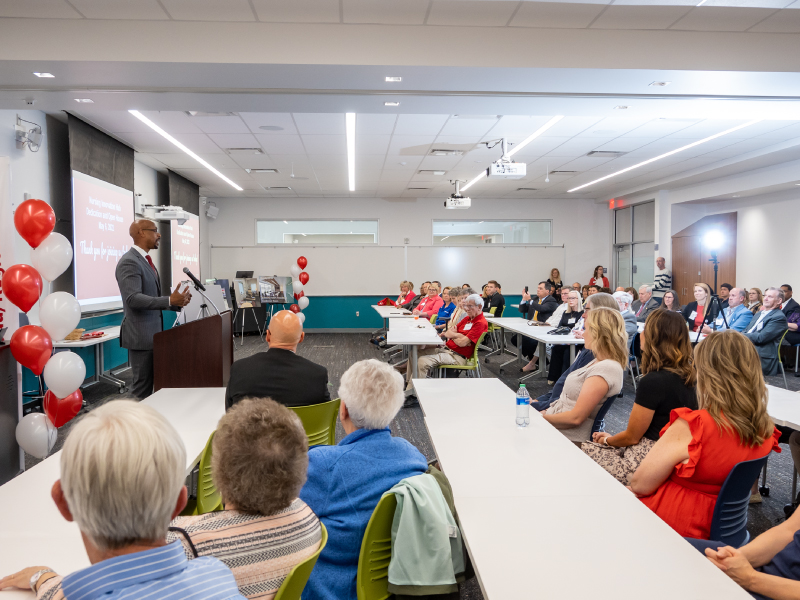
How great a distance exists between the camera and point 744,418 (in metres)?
1.78

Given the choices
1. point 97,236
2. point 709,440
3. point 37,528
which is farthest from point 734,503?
point 97,236

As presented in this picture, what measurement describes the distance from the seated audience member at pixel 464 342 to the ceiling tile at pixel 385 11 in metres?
2.75

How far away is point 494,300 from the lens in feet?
30.5

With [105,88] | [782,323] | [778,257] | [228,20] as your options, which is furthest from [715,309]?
[105,88]

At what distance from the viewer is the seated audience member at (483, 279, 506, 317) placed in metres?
9.08

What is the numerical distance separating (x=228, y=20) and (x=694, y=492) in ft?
14.0

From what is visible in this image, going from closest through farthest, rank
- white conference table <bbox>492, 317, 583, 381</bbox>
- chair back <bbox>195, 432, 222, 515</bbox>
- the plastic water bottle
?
chair back <bbox>195, 432, 222, 515</bbox>
the plastic water bottle
white conference table <bbox>492, 317, 583, 381</bbox>

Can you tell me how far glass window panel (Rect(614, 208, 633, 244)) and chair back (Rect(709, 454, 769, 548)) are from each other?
11.8 m

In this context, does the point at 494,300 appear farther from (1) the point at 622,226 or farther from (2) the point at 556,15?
(2) the point at 556,15

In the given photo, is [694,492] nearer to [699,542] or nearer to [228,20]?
[699,542]

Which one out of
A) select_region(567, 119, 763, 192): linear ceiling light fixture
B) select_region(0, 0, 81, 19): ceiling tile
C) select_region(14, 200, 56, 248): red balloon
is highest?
select_region(0, 0, 81, 19): ceiling tile

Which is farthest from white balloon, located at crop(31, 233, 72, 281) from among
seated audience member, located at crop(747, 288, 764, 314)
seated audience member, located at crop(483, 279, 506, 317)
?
seated audience member, located at crop(747, 288, 764, 314)

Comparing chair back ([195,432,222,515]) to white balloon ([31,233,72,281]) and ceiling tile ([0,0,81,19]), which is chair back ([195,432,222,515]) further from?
ceiling tile ([0,0,81,19])

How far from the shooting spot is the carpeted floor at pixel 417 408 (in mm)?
3090
